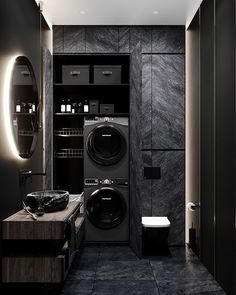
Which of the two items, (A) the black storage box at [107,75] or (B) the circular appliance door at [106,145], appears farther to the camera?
(A) the black storage box at [107,75]

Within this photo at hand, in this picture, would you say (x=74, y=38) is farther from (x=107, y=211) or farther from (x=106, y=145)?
(x=107, y=211)

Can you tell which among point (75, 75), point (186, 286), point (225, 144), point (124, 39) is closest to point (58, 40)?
point (75, 75)

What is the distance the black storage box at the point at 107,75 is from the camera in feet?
16.9

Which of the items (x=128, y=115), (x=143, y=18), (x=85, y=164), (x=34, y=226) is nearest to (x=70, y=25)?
(x=143, y=18)

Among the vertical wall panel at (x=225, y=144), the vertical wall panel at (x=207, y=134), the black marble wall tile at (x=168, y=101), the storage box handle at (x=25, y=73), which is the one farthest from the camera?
the black marble wall tile at (x=168, y=101)

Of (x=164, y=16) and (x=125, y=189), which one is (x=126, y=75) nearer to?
(x=164, y=16)

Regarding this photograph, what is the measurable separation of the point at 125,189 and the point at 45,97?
1679 mm

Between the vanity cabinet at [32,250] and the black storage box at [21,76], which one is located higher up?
the black storage box at [21,76]

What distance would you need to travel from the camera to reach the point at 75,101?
18.3ft

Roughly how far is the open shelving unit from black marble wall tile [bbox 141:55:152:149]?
1.25 feet

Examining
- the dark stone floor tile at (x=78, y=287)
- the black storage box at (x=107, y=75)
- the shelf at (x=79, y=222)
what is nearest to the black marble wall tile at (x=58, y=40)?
the black storage box at (x=107, y=75)

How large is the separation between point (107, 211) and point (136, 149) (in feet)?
3.60

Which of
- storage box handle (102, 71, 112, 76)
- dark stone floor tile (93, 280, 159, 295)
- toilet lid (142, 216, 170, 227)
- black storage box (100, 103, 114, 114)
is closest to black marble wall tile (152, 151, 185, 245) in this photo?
toilet lid (142, 216, 170, 227)

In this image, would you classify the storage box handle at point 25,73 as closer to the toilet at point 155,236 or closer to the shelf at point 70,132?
the shelf at point 70,132
